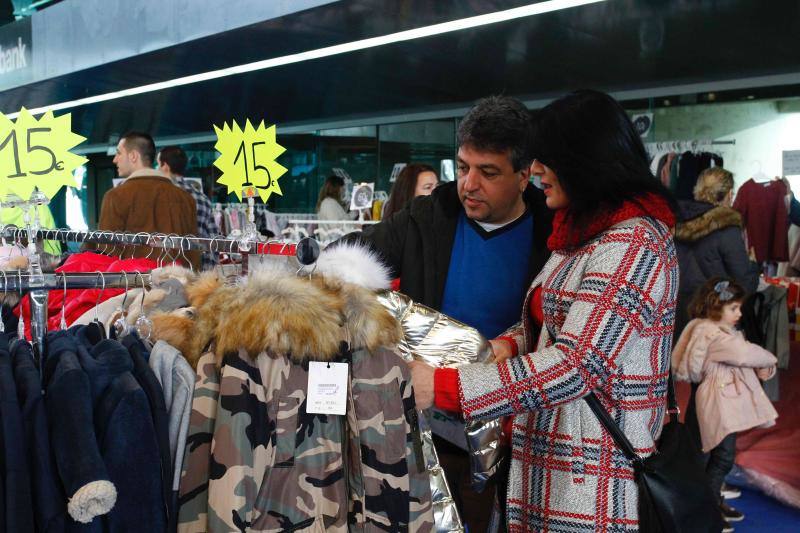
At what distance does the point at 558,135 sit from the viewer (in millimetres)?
1533

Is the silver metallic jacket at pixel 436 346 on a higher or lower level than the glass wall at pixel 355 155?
lower

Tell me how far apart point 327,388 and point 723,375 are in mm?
2939

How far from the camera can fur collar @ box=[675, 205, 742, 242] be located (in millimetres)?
3982

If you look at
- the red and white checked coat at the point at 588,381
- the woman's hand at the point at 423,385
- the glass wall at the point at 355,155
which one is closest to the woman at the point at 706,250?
the red and white checked coat at the point at 588,381

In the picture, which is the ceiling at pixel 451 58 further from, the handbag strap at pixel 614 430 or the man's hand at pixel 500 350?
the handbag strap at pixel 614 430

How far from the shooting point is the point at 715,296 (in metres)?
3.82

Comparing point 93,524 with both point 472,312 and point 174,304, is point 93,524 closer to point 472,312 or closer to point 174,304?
point 174,304

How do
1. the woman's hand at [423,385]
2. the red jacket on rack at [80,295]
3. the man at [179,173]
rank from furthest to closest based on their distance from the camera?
the man at [179,173], the red jacket on rack at [80,295], the woman's hand at [423,385]

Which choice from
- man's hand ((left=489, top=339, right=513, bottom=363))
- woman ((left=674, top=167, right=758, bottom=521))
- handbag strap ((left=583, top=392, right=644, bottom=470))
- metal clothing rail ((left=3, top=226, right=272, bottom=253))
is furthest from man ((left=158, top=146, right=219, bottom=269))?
handbag strap ((left=583, top=392, right=644, bottom=470))

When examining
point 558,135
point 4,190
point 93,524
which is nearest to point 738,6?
point 558,135

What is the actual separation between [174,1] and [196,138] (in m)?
7.06

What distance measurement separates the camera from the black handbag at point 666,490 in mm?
1508

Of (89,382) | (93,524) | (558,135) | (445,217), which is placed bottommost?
(93,524)

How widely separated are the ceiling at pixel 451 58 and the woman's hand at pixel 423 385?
3.19m
